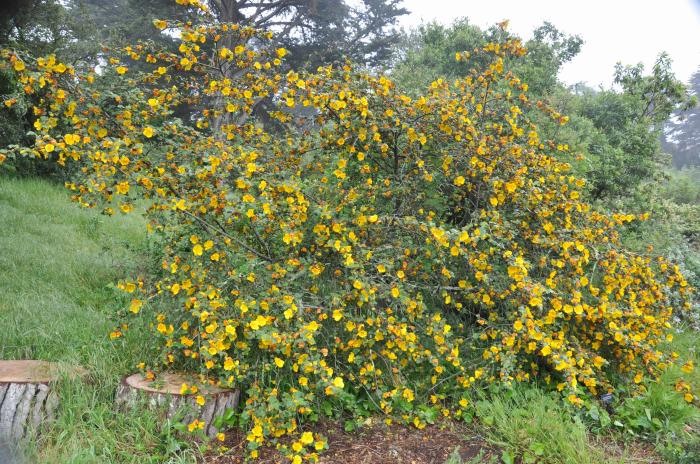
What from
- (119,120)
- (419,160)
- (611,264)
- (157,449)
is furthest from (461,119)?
(157,449)

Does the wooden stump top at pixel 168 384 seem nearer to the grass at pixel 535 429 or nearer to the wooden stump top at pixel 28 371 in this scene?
the wooden stump top at pixel 28 371

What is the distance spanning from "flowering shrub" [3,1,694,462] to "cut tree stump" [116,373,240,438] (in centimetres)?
11

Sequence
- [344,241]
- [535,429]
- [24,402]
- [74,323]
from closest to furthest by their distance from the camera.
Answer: [24,402]
[535,429]
[344,241]
[74,323]

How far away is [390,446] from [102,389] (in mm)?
1475

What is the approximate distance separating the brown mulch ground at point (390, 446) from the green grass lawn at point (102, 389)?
12 centimetres

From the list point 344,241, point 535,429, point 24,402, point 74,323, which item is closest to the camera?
point 24,402

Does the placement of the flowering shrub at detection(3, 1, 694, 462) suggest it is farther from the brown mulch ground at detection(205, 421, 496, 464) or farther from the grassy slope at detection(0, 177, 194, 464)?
the grassy slope at detection(0, 177, 194, 464)

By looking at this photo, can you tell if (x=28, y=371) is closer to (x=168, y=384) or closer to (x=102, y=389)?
(x=102, y=389)

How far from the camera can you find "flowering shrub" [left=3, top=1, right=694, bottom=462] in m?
2.26

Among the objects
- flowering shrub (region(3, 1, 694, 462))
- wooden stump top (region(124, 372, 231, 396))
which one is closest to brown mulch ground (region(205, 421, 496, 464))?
flowering shrub (region(3, 1, 694, 462))

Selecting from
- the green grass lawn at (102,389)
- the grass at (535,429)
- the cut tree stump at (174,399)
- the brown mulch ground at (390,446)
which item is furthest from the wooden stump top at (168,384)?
the grass at (535,429)

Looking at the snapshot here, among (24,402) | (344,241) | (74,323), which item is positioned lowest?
(24,402)

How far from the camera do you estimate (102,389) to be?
2.38 metres

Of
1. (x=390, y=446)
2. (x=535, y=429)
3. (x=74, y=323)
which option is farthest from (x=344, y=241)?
(x=74, y=323)
